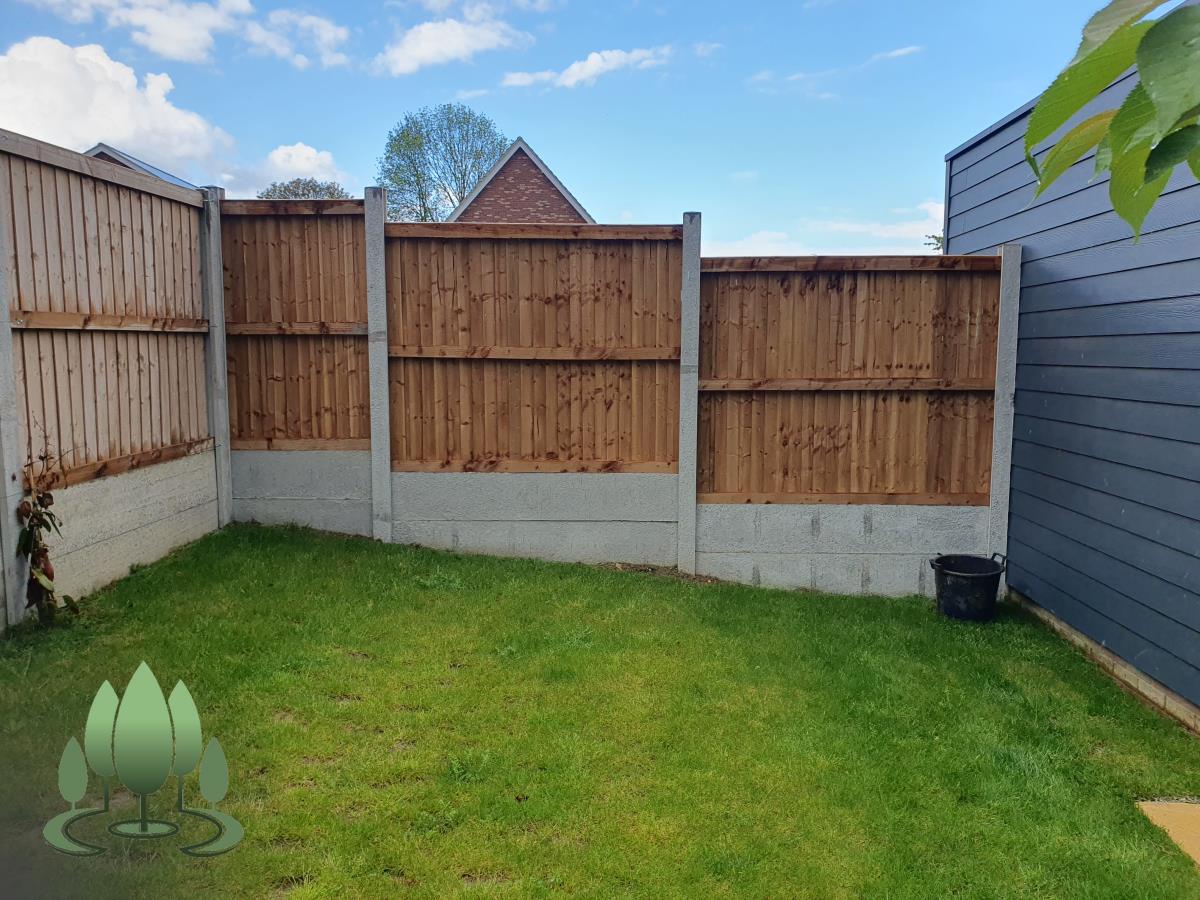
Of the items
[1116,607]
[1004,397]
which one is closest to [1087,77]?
[1116,607]

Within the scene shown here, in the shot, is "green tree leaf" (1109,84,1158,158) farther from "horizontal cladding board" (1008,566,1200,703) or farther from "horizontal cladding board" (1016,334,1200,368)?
Answer: "horizontal cladding board" (1008,566,1200,703)

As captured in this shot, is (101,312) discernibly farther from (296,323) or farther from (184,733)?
(184,733)

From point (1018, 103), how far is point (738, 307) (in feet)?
8.03

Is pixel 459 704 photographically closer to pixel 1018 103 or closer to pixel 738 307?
pixel 738 307

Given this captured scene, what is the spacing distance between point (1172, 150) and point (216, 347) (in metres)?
7.07

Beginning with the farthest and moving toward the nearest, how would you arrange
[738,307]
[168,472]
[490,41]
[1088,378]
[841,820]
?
[490,41], [738,307], [168,472], [1088,378], [841,820]

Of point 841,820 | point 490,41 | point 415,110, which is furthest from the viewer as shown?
point 415,110

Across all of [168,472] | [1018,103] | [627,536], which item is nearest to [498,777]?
[627,536]

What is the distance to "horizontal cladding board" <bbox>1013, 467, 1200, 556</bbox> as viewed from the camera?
4.55 meters

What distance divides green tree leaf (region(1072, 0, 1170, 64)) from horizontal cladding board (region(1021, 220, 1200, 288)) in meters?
Result: 4.16

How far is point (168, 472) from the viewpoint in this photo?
614 centimetres

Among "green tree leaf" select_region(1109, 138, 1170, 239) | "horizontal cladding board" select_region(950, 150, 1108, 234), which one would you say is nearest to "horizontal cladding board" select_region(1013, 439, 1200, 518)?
"horizontal cladding board" select_region(950, 150, 1108, 234)

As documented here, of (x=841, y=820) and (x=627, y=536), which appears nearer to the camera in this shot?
(x=841, y=820)

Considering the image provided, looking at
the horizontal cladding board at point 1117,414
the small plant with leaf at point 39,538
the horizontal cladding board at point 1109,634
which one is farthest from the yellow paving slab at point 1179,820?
the small plant with leaf at point 39,538
